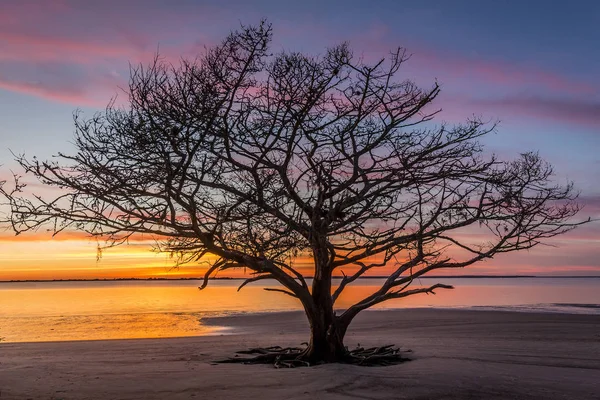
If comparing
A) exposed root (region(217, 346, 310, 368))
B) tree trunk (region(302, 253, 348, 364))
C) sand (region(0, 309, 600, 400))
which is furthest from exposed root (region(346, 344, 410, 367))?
exposed root (region(217, 346, 310, 368))

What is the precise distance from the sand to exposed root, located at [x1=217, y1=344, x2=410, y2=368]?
1.67 ft

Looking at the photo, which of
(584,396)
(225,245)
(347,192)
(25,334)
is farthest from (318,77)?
(25,334)

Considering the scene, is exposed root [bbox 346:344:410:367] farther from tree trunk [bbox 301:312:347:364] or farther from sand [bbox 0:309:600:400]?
sand [bbox 0:309:600:400]

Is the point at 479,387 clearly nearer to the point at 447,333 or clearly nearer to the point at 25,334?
the point at 447,333

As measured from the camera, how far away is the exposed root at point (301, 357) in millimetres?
13430

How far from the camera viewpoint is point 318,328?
1365 centimetres

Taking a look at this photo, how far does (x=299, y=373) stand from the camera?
11.7m

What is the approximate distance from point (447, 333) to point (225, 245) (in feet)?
45.8

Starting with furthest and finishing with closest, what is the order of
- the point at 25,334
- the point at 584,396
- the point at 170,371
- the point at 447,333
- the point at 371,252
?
the point at 25,334
the point at 447,333
the point at 371,252
the point at 170,371
the point at 584,396

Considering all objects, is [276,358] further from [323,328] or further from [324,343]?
[323,328]

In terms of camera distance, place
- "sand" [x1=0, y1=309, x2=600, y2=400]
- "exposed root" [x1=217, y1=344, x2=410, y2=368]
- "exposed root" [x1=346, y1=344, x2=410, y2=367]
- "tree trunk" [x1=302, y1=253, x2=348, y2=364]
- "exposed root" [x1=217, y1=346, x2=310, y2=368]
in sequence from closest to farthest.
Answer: "sand" [x1=0, y1=309, x2=600, y2=400], "exposed root" [x1=217, y1=346, x2=310, y2=368], "exposed root" [x1=217, y1=344, x2=410, y2=368], "tree trunk" [x1=302, y1=253, x2=348, y2=364], "exposed root" [x1=346, y1=344, x2=410, y2=367]

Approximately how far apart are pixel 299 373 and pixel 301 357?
1.93m

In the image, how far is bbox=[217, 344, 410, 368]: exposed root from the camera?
1343 cm

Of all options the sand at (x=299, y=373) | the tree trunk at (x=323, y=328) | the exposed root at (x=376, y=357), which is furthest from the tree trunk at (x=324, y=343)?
the sand at (x=299, y=373)
